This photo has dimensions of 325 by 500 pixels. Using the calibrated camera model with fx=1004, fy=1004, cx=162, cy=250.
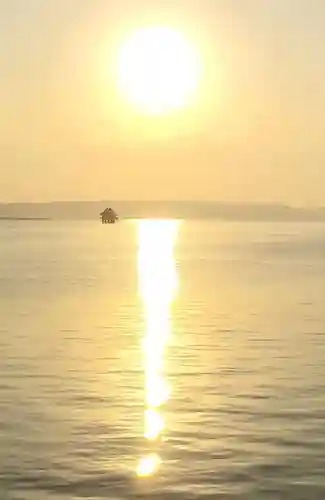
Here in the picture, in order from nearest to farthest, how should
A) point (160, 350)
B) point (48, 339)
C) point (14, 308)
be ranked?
point (160, 350) → point (48, 339) → point (14, 308)

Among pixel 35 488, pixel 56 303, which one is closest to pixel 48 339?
pixel 56 303

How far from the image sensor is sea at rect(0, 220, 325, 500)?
71.4 ft

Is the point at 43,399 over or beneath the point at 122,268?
beneath

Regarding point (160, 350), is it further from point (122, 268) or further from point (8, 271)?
point (122, 268)

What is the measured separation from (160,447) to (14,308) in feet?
115

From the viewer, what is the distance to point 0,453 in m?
23.9

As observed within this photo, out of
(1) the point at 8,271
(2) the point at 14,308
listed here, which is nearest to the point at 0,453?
(2) the point at 14,308

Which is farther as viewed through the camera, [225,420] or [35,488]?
[225,420]

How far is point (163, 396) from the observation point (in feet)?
102

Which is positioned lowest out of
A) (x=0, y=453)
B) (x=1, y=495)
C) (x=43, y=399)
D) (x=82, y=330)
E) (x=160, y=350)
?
(x=1, y=495)

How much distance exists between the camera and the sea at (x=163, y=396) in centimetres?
2177

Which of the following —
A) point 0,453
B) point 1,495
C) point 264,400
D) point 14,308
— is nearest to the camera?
point 1,495

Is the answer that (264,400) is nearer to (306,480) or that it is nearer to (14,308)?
(306,480)

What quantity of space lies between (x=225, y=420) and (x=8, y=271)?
210 feet
